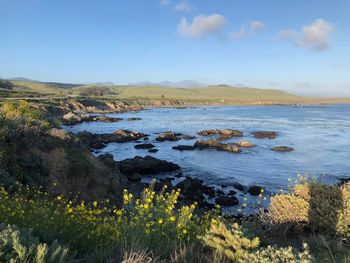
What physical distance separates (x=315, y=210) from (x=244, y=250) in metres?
4.33

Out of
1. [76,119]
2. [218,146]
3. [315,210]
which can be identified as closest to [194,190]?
[315,210]

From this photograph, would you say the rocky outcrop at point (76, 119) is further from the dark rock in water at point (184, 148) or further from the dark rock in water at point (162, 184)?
the dark rock in water at point (162, 184)

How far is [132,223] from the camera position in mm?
5395

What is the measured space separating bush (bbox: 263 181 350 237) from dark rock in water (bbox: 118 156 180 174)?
17106mm

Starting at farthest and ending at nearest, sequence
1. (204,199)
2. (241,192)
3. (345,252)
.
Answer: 1. (241,192)
2. (204,199)
3. (345,252)

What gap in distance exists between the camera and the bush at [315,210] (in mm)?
7969

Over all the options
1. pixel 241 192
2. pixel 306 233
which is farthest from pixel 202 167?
pixel 306 233

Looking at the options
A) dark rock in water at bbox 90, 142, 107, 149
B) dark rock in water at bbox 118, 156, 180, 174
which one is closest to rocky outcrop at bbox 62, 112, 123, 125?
dark rock in water at bbox 90, 142, 107, 149

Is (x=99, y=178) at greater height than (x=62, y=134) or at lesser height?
lesser

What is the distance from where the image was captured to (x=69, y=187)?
14453 millimetres

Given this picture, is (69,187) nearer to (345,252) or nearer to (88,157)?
(88,157)

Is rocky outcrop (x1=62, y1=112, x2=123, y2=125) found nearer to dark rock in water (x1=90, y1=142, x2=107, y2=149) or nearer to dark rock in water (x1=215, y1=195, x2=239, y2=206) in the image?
dark rock in water (x1=90, y1=142, x2=107, y2=149)

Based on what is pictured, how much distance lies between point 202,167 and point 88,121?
42323 mm

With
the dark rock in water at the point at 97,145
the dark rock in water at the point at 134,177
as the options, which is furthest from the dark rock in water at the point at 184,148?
the dark rock in water at the point at 134,177
